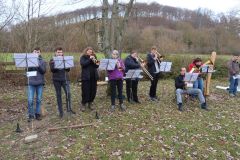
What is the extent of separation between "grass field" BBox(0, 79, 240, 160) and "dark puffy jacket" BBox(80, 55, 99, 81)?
3.53 feet

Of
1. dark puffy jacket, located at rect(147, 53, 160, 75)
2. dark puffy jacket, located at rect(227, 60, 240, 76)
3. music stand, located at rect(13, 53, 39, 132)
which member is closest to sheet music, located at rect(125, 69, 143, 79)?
dark puffy jacket, located at rect(147, 53, 160, 75)

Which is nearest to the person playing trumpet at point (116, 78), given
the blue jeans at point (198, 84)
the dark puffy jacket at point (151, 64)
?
the dark puffy jacket at point (151, 64)

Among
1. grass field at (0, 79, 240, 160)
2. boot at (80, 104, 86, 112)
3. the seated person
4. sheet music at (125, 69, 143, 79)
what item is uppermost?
sheet music at (125, 69, 143, 79)

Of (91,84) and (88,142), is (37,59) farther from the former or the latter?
(88,142)

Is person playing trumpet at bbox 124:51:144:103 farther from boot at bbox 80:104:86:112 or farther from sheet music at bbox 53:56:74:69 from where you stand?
sheet music at bbox 53:56:74:69

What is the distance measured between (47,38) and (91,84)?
11419mm

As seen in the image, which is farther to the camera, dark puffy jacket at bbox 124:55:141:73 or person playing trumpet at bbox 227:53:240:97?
person playing trumpet at bbox 227:53:240:97

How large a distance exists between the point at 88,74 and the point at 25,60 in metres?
2.02

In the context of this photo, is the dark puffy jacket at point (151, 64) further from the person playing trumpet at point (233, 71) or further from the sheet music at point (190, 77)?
the person playing trumpet at point (233, 71)

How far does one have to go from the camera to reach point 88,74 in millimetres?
9922

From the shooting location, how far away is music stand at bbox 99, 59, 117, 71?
9.73 metres

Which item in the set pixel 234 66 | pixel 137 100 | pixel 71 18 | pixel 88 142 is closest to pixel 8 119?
pixel 88 142

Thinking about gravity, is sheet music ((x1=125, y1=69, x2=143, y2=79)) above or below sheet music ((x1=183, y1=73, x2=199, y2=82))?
above

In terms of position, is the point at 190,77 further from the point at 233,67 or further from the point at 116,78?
the point at 233,67
